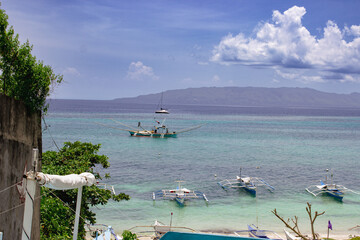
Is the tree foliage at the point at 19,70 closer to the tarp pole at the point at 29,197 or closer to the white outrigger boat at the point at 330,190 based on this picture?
the tarp pole at the point at 29,197

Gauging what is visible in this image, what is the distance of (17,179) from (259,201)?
24.0m

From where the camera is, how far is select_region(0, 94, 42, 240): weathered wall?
691 centimetres

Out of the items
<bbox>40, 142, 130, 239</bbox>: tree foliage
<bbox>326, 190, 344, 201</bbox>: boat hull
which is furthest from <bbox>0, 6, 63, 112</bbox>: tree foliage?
<bbox>326, 190, 344, 201</bbox>: boat hull

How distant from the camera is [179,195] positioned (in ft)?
91.1

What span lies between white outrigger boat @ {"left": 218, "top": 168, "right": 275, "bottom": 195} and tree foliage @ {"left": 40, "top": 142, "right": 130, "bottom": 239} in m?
17.1

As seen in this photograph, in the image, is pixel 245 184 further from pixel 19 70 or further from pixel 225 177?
pixel 19 70

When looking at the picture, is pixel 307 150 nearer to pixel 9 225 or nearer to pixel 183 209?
pixel 183 209

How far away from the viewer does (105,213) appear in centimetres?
2434

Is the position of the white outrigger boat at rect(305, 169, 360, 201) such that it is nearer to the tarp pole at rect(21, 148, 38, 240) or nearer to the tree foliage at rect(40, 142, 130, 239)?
the tree foliage at rect(40, 142, 130, 239)

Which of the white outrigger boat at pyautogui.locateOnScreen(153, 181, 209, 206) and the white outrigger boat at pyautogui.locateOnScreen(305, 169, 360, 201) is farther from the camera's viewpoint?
the white outrigger boat at pyautogui.locateOnScreen(305, 169, 360, 201)

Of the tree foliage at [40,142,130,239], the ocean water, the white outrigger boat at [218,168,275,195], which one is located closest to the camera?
the tree foliage at [40,142,130,239]

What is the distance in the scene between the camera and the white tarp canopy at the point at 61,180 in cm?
589

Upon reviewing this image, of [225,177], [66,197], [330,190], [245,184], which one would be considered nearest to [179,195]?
[245,184]

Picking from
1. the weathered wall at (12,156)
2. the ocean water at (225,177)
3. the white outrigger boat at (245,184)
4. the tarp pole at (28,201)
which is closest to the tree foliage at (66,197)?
the ocean water at (225,177)
